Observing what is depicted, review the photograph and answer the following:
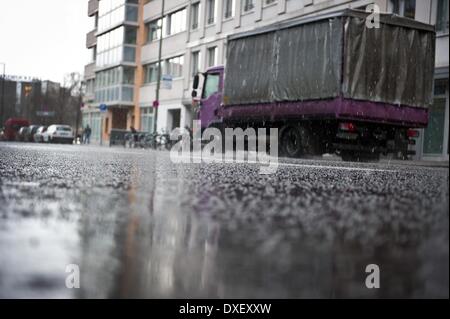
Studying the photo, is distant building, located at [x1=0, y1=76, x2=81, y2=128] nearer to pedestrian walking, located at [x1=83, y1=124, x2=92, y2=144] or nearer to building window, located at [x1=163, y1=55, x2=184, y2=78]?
pedestrian walking, located at [x1=83, y1=124, x2=92, y2=144]

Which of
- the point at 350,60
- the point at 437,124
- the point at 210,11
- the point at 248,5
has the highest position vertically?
the point at 210,11

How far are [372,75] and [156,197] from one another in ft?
44.4

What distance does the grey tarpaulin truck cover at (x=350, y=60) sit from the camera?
1581 cm

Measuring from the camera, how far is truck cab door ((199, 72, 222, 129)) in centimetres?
2020

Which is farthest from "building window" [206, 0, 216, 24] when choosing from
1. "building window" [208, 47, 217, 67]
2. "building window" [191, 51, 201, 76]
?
"building window" [191, 51, 201, 76]

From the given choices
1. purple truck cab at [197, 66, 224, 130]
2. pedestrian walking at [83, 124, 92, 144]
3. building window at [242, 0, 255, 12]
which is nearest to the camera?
purple truck cab at [197, 66, 224, 130]

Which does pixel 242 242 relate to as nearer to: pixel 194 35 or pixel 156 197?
pixel 156 197

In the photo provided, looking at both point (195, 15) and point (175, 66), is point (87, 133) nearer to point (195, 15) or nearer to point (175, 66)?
point (175, 66)

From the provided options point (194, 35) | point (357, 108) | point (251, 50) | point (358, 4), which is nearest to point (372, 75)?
point (357, 108)

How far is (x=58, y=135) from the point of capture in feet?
163

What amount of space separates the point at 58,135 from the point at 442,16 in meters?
34.9

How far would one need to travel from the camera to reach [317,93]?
1659 centimetres

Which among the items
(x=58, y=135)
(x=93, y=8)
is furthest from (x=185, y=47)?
(x=93, y=8)

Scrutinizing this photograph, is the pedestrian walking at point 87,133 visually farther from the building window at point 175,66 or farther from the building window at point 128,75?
the building window at point 175,66
